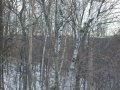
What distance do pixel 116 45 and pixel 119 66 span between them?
2.22m

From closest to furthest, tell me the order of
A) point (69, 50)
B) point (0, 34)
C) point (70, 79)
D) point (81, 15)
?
point (0, 34) → point (81, 15) → point (70, 79) → point (69, 50)

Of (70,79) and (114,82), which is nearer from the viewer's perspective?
(70,79)

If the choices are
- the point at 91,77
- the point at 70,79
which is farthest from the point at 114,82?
the point at 70,79

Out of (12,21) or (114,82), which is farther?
(114,82)

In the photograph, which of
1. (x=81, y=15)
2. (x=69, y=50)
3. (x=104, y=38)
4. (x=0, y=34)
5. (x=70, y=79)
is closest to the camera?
(x=0, y=34)

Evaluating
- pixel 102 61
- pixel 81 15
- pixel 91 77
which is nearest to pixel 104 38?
pixel 102 61

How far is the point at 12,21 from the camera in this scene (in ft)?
46.1

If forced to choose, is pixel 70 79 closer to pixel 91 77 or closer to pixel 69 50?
pixel 91 77

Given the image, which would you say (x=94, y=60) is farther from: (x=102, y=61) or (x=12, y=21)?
(x=12, y=21)

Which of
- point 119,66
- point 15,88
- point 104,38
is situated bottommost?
point 15,88

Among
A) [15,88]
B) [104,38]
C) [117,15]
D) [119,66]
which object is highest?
[117,15]

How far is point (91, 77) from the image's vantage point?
13.2 meters

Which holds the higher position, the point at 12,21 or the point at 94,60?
the point at 12,21

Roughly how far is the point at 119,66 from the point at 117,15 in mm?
4047
